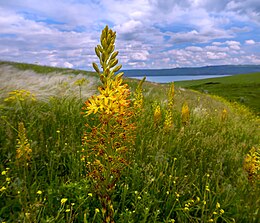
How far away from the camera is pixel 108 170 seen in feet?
8.90

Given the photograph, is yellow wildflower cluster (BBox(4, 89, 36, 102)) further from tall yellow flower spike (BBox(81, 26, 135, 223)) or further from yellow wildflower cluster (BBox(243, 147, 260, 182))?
yellow wildflower cluster (BBox(243, 147, 260, 182))

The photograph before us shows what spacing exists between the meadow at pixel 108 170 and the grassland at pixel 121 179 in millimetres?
15

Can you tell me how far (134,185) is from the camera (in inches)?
149

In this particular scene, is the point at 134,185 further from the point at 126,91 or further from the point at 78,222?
the point at 126,91

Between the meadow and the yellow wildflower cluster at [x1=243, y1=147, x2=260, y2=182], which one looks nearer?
the meadow

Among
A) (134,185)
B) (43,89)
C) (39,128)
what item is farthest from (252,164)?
(43,89)

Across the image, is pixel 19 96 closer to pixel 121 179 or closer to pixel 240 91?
pixel 121 179

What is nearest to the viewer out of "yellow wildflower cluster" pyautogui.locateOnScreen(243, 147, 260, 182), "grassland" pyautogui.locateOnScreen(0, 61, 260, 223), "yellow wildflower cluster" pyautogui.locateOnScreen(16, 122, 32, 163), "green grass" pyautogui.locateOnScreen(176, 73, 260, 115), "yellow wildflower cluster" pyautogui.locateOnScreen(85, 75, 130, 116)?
"yellow wildflower cluster" pyautogui.locateOnScreen(85, 75, 130, 116)

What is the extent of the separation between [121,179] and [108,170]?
54.7 inches

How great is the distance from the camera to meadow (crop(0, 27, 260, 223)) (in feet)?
8.98

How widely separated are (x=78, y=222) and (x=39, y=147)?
1754mm

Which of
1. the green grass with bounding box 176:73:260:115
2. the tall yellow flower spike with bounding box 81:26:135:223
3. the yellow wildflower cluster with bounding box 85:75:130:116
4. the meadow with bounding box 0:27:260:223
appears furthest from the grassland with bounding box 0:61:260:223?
the green grass with bounding box 176:73:260:115

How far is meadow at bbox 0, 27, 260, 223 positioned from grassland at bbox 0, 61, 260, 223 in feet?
0.05

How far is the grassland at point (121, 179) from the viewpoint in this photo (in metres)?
3.22
